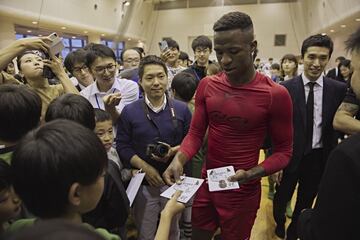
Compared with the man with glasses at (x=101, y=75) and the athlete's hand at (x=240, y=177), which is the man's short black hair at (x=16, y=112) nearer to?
the man with glasses at (x=101, y=75)

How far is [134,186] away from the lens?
1.46 metres

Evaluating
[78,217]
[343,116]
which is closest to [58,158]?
[78,217]

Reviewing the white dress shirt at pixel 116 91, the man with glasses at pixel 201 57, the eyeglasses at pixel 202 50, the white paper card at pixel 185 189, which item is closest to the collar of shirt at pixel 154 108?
the white dress shirt at pixel 116 91

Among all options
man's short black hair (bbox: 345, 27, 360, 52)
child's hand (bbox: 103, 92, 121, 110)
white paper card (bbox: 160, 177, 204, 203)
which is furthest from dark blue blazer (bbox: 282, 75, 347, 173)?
child's hand (bbox: 103, 92, 121, 110)

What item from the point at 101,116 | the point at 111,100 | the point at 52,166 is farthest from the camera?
the point at 111,100

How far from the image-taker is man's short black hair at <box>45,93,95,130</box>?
1.16 metres

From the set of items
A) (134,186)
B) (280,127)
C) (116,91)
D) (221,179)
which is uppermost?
(116,91)

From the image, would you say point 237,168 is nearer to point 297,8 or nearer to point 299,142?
point 299,142

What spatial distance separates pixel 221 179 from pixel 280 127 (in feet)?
1.21

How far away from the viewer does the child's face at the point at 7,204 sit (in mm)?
819

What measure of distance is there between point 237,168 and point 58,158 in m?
0.92

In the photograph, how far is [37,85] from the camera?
1.96 metres

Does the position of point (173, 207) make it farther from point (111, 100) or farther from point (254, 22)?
point (254, 22)

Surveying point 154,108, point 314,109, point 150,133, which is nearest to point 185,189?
point 150,133
